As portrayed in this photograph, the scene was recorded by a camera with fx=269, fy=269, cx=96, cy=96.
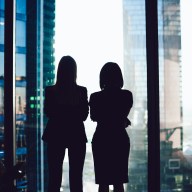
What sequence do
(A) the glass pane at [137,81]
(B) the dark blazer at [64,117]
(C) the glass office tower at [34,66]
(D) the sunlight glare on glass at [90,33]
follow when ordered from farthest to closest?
(C) the glass office tower at [34,66] → (D) the sunlight glare on glass at [90,33] → (A) the glass pane at [137,81] → (B) the dark blazer at [64,117]

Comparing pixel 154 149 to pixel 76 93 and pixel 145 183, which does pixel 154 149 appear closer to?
pixel 145 183

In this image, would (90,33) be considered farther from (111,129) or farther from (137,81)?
(111,129)

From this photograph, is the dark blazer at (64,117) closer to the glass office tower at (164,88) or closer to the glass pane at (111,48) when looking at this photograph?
the glass pane at (111,48)

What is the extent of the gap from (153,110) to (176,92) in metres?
0.68

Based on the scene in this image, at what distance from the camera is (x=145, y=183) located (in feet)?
8.26

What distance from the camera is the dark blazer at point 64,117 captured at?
2096 mm

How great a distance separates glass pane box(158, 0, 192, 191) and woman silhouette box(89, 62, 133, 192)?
2.32 feet

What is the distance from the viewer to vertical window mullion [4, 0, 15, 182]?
8.34 ft

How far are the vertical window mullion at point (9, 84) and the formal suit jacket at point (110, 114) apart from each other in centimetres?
89

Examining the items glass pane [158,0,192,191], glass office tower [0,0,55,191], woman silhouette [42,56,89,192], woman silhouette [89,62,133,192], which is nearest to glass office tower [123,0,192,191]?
glass pane [158,0,192,191]

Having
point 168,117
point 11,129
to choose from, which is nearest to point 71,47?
point 11,129

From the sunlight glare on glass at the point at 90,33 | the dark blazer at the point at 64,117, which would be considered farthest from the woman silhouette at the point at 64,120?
the sunlight glare on glass at the point at 90,33

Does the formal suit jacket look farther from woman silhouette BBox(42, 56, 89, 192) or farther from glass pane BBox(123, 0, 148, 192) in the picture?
glass pane BBox(123, 0, 148, 192)

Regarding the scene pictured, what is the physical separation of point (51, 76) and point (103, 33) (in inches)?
29.3
